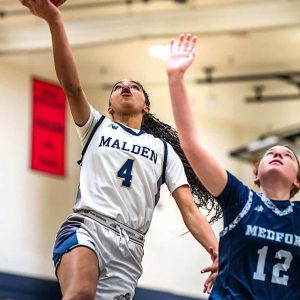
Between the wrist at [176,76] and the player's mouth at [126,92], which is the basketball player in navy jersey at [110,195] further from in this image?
the wrist at [176,76]

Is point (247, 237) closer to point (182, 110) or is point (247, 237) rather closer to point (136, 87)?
point (182, 110)

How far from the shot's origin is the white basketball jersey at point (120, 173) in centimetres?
526

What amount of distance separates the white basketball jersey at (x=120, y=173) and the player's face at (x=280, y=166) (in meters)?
0.85

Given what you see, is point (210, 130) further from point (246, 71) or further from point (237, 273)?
point (237, 273)

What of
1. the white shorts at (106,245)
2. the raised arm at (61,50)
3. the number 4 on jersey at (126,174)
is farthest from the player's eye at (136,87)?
the white shorts at (106,245)

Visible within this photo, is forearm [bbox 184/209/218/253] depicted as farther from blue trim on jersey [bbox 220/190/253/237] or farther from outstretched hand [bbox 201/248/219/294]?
blue trim on jersey [bbox 220/190/253/237]

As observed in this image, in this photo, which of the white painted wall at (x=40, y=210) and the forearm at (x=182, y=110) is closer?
the forearm at (x=182, y=110)

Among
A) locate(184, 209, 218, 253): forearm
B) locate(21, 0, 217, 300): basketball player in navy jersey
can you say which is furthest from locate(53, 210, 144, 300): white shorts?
locate(184, 209, 218, 253): forearm

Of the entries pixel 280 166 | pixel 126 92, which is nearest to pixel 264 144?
pixel 126 92

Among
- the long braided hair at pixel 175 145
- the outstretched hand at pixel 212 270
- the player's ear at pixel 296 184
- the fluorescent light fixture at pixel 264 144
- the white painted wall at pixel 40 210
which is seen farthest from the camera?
the fluorescent light fixture at pixel 264 144

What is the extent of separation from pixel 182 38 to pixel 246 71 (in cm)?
1291

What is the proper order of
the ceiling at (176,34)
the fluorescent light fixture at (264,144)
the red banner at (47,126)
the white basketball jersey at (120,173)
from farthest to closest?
the fluorescent light fixture at (264,144), the red banner at (47,126), the ceiling at (176,34), the white basketball jersey at (120,173)

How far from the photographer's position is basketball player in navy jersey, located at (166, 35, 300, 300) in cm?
433

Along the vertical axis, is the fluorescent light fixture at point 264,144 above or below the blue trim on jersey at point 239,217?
above
